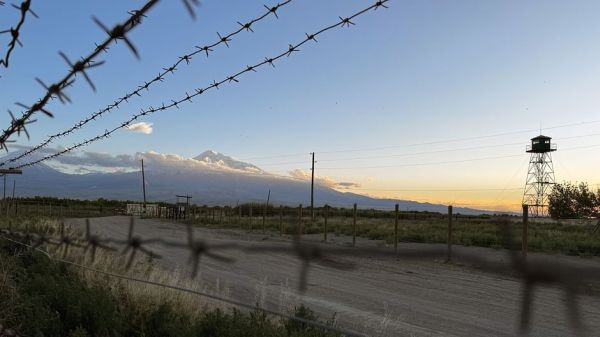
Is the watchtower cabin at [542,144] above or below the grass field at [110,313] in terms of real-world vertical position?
above

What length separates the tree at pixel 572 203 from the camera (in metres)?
68.9

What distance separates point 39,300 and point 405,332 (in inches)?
196

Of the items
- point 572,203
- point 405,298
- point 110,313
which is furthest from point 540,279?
point 572,203

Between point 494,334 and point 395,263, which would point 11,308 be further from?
point 395,263

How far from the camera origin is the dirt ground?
834 centimetres

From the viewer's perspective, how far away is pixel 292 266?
15992 millimetres

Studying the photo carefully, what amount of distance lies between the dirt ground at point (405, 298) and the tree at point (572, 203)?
6071 centimetres

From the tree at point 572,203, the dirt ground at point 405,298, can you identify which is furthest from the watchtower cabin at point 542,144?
the dirt ground at point 405,298

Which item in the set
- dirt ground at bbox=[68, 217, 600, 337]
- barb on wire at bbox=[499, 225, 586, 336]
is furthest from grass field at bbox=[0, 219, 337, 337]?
barb on wire at bbox=[499, 225, 586, 336]

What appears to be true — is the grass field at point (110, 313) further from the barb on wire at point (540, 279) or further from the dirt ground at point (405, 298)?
the barb on wire at point (540, 279)

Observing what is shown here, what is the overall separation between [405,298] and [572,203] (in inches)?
2706

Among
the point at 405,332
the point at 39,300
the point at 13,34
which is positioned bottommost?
the point at 405,332

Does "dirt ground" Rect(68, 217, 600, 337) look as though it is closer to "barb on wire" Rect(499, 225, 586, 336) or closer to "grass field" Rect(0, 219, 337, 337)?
"grass field" Rect(0, 219, 337, 337)

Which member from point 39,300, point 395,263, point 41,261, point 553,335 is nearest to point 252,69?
point 39,300
